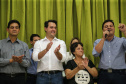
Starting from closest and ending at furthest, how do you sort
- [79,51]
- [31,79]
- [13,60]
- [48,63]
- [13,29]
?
[13,60]
[48,63]
[13,29]
[79,51]
[31,79]

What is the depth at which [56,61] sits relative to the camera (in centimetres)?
233

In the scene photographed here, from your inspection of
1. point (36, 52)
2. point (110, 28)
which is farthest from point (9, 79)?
point (110, 28)

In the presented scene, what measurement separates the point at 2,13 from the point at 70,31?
1.41 metres

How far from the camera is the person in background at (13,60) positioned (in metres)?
2.21

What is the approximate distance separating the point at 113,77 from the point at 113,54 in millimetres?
349

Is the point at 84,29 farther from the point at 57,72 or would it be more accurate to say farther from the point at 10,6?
the point at 10,6

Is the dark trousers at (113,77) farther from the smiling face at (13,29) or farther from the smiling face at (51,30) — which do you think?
the smiling face at (13,29)

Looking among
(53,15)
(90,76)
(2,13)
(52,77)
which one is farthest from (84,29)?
(2,13)

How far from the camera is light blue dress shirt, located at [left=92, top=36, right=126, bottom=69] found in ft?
7.95

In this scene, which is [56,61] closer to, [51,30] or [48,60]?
[48,60]

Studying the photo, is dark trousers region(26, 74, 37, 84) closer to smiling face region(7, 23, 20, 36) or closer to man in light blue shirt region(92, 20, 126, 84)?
smiling face region(7, 23, 20, 36)

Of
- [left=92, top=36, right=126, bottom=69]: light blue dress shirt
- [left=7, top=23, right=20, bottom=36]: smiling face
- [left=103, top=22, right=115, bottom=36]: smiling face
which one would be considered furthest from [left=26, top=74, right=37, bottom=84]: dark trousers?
[left=103, top=22, right=115, bottom=36]: smiling face

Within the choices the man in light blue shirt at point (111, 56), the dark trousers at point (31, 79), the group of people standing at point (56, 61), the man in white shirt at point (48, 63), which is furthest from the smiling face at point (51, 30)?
the dark trousers at point (31, 79)

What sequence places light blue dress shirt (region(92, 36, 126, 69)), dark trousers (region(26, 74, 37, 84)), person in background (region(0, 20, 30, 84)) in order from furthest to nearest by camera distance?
dark trousers (region(26, 74, 37, 84)) → light blue dress shirt (region(92, 36, 126, 69)) → person in background (region(0, 20, 30, 84))
